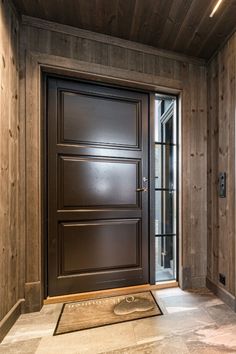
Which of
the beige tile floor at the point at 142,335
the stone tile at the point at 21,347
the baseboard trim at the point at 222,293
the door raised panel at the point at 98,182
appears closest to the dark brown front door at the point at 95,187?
the door raised panel at the point at 98,182

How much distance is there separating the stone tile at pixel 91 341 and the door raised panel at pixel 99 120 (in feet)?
→ 5.17

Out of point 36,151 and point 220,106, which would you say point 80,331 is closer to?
point 36,151

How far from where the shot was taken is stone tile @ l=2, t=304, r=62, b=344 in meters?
1.44

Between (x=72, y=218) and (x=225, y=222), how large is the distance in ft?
4.81

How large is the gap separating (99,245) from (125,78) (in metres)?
1.68

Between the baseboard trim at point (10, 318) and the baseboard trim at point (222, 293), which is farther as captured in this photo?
the baseboard trim at point (222, 293)

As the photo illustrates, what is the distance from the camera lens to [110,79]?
1973 mm

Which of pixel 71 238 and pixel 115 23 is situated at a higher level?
pixel 115 23

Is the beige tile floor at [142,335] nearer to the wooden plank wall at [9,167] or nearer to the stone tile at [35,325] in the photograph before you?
the stone tile at [35,325]

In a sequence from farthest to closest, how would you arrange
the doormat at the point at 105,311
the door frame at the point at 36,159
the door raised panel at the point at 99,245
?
the door raised panel at the point at 99,245, the door frame at the point at 36,159, the doormat at the point at 105,311

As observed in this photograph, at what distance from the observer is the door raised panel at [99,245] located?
6.43 feet

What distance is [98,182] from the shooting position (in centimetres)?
205

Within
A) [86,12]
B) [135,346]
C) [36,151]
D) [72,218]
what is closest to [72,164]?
[36,151]

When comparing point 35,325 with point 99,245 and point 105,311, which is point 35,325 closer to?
point 105,311
